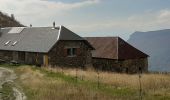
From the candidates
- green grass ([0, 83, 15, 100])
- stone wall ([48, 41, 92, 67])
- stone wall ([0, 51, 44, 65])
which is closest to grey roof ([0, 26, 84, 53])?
stone wall ([0, 51, 44, 65])

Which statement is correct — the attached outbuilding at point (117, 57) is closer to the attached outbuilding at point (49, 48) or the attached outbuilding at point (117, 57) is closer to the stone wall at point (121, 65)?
the stone wall at point (121, 65)

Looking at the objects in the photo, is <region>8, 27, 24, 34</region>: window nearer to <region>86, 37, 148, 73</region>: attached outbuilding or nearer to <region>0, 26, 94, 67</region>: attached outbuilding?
<region>0, 26, 94, 67</region>: attached outbuilding

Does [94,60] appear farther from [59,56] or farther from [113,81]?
[113,81]

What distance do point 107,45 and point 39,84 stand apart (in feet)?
91.7

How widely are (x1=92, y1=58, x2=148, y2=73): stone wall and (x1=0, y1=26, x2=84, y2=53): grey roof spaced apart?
16.9 ft

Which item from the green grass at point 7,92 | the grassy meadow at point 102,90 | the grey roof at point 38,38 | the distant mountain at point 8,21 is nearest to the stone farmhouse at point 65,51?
the grey roof at point 38,38

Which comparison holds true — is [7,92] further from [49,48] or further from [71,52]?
[71,52]

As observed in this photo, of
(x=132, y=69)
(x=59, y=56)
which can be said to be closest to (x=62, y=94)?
(x=59, y=56)

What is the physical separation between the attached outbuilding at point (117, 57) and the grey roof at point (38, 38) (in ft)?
16.1

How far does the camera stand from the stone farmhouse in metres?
42.7

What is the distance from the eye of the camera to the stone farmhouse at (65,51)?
4271 cm

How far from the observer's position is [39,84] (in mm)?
21844

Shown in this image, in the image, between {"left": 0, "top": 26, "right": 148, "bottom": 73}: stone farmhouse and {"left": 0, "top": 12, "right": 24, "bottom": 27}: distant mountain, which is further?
{"left": 0, "top": 12, "right": 24, "bottom": 27}: distant mountain

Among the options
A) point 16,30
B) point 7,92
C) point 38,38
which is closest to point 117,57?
point 38,38
